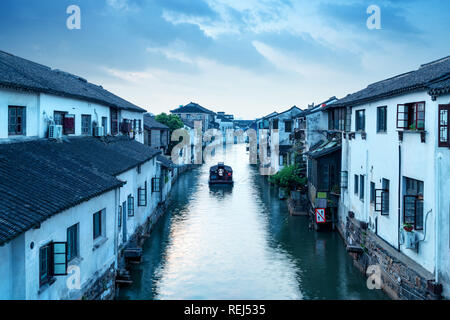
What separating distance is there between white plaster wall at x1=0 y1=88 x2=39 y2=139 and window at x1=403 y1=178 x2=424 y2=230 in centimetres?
1382

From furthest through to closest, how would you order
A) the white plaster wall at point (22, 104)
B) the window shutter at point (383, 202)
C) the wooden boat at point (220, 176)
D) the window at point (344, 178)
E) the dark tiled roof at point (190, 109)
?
the dark tiled roof at point (190, 109)
the wooden boat at point (220, 176)
the window at point (344, 178)
the window shutter at point (383, 202)
the white plaster wall at point (22, 104)

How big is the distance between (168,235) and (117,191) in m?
10.6

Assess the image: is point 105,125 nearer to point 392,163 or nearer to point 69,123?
point 69,123

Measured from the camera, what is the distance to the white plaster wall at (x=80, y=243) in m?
10.3

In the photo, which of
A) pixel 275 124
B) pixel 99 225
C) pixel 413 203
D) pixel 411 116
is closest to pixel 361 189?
pixel 411 116

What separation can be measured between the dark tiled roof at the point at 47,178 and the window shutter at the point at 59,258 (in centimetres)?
94

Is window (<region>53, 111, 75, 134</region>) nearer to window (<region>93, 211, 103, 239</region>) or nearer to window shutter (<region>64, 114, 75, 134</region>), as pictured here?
window shutter (<region>64, 114, 75, 134</region>)

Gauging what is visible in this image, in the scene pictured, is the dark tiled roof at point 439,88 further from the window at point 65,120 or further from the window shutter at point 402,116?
the window at point 65,120

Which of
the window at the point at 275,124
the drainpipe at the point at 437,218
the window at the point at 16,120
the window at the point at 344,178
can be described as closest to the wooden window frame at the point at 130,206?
the window at the point at 16,120

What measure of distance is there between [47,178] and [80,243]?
85.4 inches

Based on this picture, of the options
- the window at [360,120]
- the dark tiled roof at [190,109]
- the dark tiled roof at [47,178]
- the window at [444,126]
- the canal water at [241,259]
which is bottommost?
the canal water at [241,259]

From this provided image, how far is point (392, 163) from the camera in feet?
57.7

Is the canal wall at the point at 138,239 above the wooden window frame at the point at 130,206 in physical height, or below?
below

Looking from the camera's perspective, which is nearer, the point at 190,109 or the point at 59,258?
the point at 59,258
